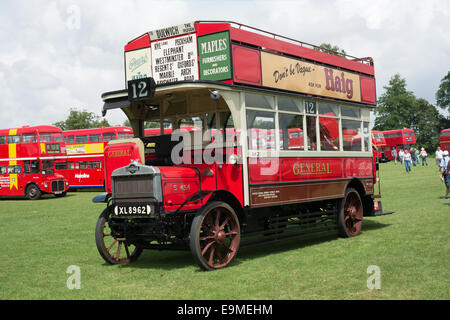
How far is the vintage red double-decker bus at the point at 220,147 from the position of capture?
8219mm

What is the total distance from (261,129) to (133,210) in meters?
2.66

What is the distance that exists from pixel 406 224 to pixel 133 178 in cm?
708

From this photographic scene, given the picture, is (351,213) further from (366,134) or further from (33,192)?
(33,192)

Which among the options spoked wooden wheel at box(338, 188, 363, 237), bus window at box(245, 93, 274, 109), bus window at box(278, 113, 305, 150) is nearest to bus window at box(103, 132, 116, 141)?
spoked wooden wheel at box(338, 188, 363, 237)

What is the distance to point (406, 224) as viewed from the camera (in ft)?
40.8

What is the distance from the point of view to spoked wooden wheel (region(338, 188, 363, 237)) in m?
11.2

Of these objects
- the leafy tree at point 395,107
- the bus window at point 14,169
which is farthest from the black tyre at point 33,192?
the leafy tree at point 395,107

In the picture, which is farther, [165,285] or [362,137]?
[362,137]

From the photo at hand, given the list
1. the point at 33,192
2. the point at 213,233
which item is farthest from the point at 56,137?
the point at 213,233

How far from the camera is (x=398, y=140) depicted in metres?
65.8

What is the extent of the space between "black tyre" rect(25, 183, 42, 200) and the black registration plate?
26.0 meters

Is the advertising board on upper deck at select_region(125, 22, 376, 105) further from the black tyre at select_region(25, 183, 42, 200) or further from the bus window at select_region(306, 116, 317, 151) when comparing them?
the black tyre at select_region(25, 183, 42, 200)
